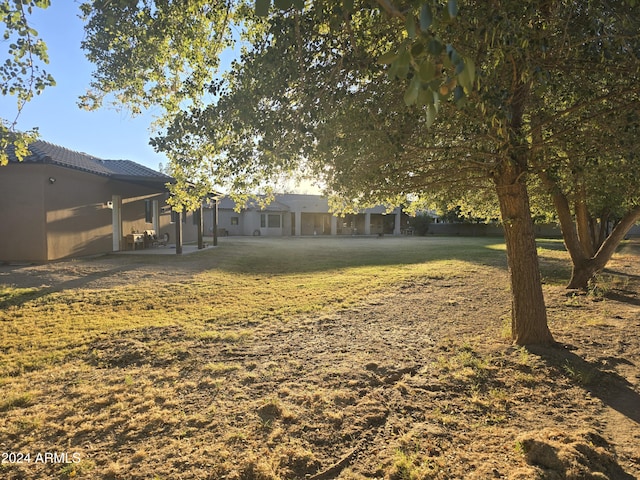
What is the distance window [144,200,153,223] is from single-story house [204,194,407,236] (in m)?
13.6

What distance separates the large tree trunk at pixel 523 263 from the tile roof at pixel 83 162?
9.01 m

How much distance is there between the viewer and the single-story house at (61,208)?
11.4 meters

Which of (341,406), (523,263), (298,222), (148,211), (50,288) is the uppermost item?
(148,211)

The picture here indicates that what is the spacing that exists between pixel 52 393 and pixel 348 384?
305 centimetres

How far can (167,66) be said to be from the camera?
447 cm

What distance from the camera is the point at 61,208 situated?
479 inches

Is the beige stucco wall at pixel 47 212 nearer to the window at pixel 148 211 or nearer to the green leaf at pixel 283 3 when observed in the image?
the window at pixel 148 211

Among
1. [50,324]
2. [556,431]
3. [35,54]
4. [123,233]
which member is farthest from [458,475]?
[123,233]

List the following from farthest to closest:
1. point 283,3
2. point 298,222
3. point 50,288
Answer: point 298,222
point 50,288
point 283,3

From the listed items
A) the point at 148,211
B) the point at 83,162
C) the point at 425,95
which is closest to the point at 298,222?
the point at 148,211

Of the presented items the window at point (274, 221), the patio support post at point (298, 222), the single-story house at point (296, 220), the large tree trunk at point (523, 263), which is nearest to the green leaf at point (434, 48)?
the large tree trunk at point (523, 263)

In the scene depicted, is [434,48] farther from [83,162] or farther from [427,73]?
[83,162]

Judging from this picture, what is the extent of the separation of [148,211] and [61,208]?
5850 millimetres

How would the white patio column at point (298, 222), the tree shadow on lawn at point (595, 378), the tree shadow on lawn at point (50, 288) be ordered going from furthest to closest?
the white patio column at point (298, 222)
the tree shadow on lawn at point (50, 288)
the tree shadow on lawn at point (595, 378)
